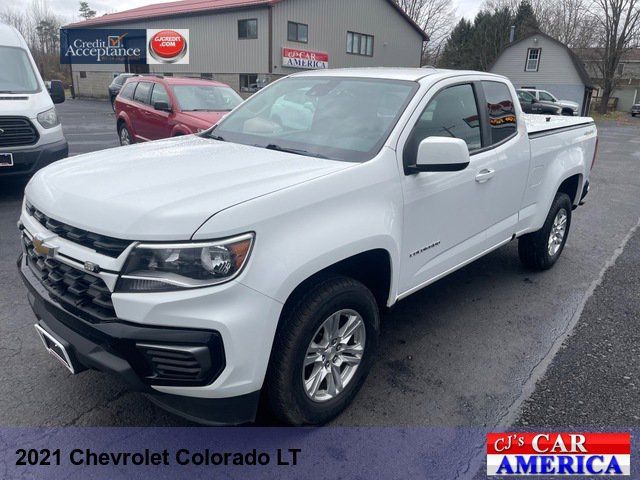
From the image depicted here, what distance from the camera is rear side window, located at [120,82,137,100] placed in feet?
34.7

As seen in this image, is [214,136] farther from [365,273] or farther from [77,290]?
[77,290]

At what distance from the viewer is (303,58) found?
29.9 metres

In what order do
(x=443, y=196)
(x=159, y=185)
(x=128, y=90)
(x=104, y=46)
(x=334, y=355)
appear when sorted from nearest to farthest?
(x=159, y=185), (x=334, y=355), (x=443, y=196), (x=128, y=90), (x=104, y=46)

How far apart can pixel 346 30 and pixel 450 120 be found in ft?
104

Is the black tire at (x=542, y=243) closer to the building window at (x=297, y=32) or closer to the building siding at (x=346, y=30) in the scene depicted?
the building siding at (x=346, y=30)

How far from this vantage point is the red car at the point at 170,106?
28.4 feet

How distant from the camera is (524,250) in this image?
5.05m

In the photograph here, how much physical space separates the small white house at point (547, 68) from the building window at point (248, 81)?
23140 mm

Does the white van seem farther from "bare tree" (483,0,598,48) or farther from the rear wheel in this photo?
"bare tree" (483,0,598,48)

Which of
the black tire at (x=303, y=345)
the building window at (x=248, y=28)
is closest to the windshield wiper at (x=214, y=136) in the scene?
the black tire at (x=303, y=345)

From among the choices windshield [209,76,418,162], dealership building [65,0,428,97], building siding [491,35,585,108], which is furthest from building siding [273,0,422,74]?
windshield [209,76,418,162]

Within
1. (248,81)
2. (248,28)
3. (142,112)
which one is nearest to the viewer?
(142,112)

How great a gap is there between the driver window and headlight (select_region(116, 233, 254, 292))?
134 cm

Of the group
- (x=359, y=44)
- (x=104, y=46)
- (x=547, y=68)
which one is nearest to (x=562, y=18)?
(x=547, y=68)
